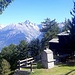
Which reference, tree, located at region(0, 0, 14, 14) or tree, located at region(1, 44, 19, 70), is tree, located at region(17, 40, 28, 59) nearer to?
tree, located at region(1, 44, 19, 70)

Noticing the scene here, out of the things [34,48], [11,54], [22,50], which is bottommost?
[11,54]

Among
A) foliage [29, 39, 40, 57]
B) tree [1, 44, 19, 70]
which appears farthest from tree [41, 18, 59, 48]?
tree [1, 44, 19, 70]

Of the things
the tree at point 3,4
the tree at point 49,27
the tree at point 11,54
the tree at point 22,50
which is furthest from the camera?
the tree at point 49,27

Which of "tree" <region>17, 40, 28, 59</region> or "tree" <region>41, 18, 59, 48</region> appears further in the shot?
"tree" <region>41, 18, 59, 48</region>

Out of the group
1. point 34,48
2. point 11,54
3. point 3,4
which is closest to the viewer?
point 3,4

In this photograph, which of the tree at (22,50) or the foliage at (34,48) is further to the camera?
the foliage at (34,48)

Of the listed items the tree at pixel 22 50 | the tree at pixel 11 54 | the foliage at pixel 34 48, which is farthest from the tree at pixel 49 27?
the tree at pixel 11 54

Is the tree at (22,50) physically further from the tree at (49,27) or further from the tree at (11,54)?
the tree at (49,27)

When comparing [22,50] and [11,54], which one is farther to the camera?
[22,50]

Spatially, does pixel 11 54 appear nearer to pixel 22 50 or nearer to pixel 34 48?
pixel 22 50

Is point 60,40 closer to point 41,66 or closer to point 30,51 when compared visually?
point 41,66

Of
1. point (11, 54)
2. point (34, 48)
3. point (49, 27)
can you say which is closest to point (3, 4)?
point (11, 54)

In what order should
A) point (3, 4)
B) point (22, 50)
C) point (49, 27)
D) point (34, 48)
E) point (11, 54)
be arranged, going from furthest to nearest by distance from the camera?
point (49, 27) → point (34, 48) → point (22, 50) → point (11, 54) → point (3, 4)

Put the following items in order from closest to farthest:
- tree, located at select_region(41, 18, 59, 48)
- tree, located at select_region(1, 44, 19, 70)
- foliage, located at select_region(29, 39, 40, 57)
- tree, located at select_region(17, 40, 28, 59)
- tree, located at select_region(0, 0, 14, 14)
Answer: tree, located at select_region(0, 0, 14, 14) < tree, located at select_region(1, 44, 19, 70) < tree, located at select_region(17, 40, 28, 59) < foliage, located at select_region(29, 39, 40, 57) < tree, located at select_region(41, 18, 59, 48)
